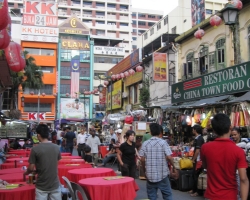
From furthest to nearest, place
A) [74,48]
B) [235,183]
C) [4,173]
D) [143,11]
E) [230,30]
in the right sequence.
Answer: [143,11]
[74,48]
[230,30]
[4,173]
[235,183]

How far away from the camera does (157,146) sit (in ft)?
18.1

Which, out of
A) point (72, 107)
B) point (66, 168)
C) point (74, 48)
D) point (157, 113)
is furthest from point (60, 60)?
point (66, 168)

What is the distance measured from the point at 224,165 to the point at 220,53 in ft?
43.6

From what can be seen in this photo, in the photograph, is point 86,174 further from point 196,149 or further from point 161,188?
point 196,149

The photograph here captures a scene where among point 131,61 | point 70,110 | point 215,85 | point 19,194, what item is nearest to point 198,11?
point 131,61

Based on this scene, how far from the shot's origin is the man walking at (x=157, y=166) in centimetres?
543

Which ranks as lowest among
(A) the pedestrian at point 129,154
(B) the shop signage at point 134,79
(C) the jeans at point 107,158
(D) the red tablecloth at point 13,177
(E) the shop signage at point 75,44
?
(C) the jeans at point 107,158

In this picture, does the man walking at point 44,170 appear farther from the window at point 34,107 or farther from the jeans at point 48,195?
the window at point 34,107

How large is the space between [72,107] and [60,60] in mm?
8527

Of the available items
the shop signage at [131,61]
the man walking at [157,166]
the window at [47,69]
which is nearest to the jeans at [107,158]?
the man walking at [157,166]

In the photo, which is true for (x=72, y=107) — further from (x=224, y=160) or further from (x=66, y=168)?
(x=224, y=160)

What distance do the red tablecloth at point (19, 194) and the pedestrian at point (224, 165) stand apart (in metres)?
2.89

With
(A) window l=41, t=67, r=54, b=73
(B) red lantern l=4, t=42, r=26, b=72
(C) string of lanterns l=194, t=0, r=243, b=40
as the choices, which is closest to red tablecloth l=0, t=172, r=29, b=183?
(B) red lantern l=4, t=42, r=26, b=72

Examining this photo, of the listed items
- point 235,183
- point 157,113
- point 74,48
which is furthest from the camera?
point 74,48
